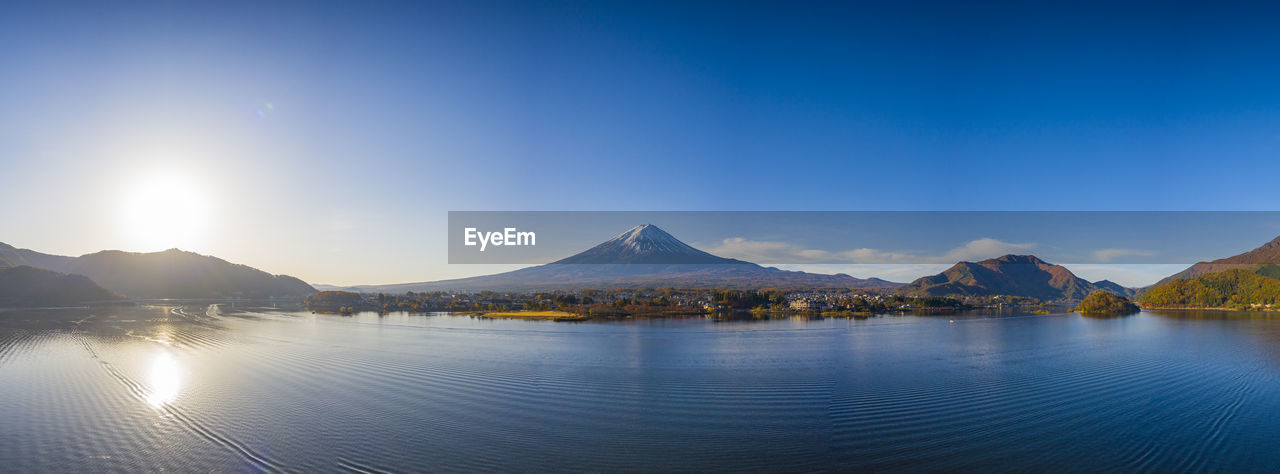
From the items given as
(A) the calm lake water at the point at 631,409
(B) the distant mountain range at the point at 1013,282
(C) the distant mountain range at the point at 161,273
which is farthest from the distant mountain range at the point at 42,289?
(B) the distant mountain range at the point at 1013,282

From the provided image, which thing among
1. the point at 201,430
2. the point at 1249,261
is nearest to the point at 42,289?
the point at 201,430

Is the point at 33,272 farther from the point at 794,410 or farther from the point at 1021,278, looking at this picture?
the point at 1021,278

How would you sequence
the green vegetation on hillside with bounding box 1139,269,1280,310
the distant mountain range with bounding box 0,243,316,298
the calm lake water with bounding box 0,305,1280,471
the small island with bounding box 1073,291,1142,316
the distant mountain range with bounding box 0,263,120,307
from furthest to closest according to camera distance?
the distant mountain range with bounding box 0,243,316,298, the green vegetation on hillside with bounding box 1139,269,1280,310, the small island with bounding box 1073,291,1142,316, the distant mountain range with bounding box 0,263,120,307, the calm lake water with bounding box 0,305,1280,471

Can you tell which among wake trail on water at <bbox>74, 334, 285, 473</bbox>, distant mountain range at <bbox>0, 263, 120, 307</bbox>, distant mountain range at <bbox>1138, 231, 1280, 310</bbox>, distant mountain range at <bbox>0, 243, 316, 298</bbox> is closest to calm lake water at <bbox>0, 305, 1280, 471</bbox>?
wake trail on water at <bbox>74, 334, 285, 473</bbox>

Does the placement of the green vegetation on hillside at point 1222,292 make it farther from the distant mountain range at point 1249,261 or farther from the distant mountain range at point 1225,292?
the distant mountain range at point 1249,261

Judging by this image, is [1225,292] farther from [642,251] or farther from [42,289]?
[42,289]

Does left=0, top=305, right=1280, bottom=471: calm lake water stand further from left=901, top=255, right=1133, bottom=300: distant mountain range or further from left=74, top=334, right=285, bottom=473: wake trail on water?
left=901, top=255, right=1133, bottom=300: distant mountain range

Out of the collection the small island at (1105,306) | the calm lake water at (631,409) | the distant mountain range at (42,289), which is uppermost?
the distant mountain range at (42,289)

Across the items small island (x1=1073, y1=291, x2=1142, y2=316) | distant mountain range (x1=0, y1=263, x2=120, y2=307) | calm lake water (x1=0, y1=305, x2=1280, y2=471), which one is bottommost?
small island (x1=1073, y1=291, x2=1142, y2=316)
